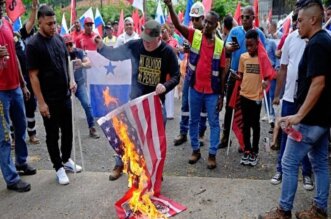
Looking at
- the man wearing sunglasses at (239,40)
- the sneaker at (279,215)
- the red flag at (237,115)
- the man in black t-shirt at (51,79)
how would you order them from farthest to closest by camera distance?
the red flag at (237,115) → the man wearing sunglasses at (239,40) → the man in black t-shirt at (51,79) → the sneaker at (279,215)

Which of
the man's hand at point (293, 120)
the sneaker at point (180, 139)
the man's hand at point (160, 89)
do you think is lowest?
the sneaker at point (180, 139)

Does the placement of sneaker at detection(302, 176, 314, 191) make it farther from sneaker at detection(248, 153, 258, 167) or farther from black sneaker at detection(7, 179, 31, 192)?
black sneaker at detection(7, 179, 31, 192)

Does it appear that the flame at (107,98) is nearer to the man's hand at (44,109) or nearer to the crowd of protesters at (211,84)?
the crowd of protesters at (211,84)

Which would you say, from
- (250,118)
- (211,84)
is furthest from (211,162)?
(211,84)

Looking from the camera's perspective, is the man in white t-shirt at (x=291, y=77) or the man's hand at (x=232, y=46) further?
the man's hand at (x=232, y=46)

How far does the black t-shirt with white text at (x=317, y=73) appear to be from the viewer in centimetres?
297

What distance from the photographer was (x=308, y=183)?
423 cm

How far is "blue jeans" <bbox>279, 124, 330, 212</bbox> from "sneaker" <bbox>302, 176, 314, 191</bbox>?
70 cm

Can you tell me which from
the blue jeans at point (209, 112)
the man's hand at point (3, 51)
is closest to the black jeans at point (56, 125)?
the man's hand at point (3, 51)

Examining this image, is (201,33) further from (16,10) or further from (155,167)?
(16,10)

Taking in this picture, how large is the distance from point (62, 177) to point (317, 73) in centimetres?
315

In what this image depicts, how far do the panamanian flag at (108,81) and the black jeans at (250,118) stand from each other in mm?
2148

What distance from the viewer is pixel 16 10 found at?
6008 millimetres

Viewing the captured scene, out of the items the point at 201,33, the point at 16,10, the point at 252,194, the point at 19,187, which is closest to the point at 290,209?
the point at 252,194
